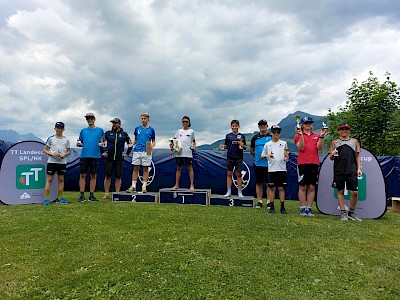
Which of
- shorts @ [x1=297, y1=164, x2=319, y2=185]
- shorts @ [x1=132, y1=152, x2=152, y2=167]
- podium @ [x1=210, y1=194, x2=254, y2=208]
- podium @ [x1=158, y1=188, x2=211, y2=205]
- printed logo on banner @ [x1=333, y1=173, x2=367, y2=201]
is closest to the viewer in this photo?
shorts @ [x1=297, y1=164, x2=319, y2=185]

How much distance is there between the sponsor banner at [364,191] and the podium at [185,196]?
8.93 feet

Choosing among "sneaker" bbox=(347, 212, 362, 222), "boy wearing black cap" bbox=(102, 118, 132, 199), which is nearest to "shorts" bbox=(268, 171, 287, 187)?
"sneaker" bbox=(347, 212, 362, 222)

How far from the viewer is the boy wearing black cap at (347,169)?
19.4ft

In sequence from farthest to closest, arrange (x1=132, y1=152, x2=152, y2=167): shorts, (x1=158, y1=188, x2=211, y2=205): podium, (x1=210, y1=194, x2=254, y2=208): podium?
(x1=132, y1=152, x2=152, y2=167): shorts < (x1=158, y1=188, x2=211, y2=205): podium < (x1=210, y1=194, x2=254, y2=208): podium

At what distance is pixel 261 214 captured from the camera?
6020 mm

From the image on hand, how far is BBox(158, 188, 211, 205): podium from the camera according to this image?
24.0 feet

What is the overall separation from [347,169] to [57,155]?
662 cm

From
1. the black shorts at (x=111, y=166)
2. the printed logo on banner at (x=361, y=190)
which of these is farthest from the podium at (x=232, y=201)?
the black shorts at (x=111, y=166)

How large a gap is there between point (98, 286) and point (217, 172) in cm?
742

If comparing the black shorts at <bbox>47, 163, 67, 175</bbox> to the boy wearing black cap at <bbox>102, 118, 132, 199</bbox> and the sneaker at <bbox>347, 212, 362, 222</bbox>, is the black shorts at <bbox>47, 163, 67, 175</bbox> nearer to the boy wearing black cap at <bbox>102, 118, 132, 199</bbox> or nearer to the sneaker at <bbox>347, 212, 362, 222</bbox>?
the boy wearing black cap at <bbox>102, 118, 132, 199</bbox>

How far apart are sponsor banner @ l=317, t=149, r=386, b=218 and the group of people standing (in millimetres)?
388

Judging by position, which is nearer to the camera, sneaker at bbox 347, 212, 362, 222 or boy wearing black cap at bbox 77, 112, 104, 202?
sneaker at bbox 347, 212, 362, 222

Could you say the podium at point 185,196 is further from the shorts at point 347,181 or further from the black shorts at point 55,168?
the shorts at point 347,181

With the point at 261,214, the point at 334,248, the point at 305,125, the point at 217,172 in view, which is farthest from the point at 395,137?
the point at 334,248
